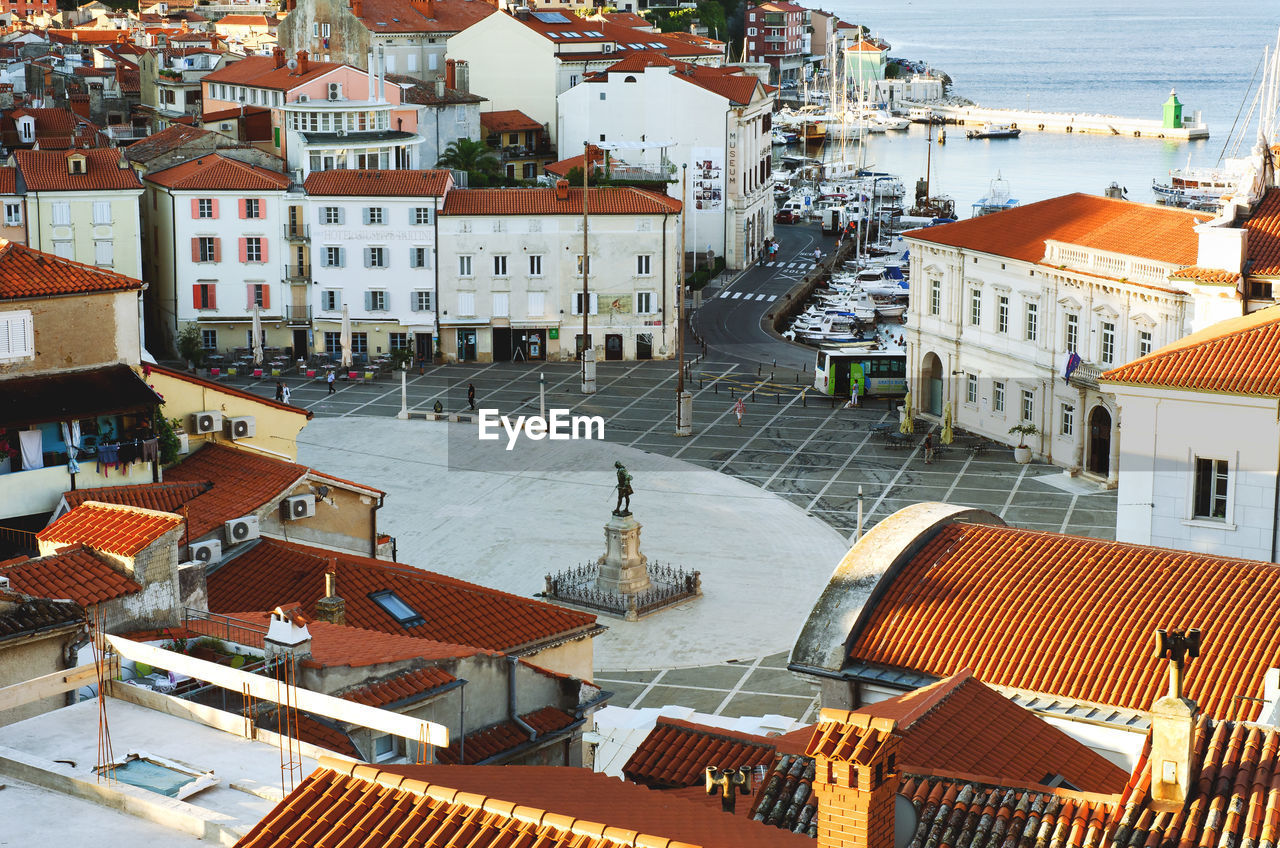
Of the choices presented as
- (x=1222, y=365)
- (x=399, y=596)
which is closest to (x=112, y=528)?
(x=399, y=596)

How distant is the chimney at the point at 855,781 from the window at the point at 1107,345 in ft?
167

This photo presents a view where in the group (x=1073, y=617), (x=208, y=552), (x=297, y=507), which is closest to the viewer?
(x=1073, y=617)

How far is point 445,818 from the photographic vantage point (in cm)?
1639

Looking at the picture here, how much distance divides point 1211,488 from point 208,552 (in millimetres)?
21096

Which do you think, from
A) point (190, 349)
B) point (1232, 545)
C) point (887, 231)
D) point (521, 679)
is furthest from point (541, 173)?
point (521, 679)

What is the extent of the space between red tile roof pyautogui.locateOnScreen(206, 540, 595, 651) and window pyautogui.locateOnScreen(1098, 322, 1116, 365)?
36.3 metres

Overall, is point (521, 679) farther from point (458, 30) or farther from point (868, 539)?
point (458, 30)

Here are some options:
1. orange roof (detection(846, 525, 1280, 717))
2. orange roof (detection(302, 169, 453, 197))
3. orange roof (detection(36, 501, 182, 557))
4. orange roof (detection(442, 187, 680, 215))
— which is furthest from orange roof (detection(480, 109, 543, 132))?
orange roof (detection(36, 501, 182, 557))

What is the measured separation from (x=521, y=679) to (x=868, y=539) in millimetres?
8635

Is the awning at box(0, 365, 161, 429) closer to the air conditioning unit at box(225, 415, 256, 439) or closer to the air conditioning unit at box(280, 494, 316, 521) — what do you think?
the air conditioning unit at box(280, 494, 316, 521)

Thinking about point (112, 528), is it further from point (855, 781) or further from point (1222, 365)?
point (1222, 365)

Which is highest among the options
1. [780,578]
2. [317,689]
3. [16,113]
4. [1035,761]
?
[16,113]

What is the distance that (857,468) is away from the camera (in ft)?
224

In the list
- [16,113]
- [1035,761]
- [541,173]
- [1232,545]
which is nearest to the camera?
[1035,761]
